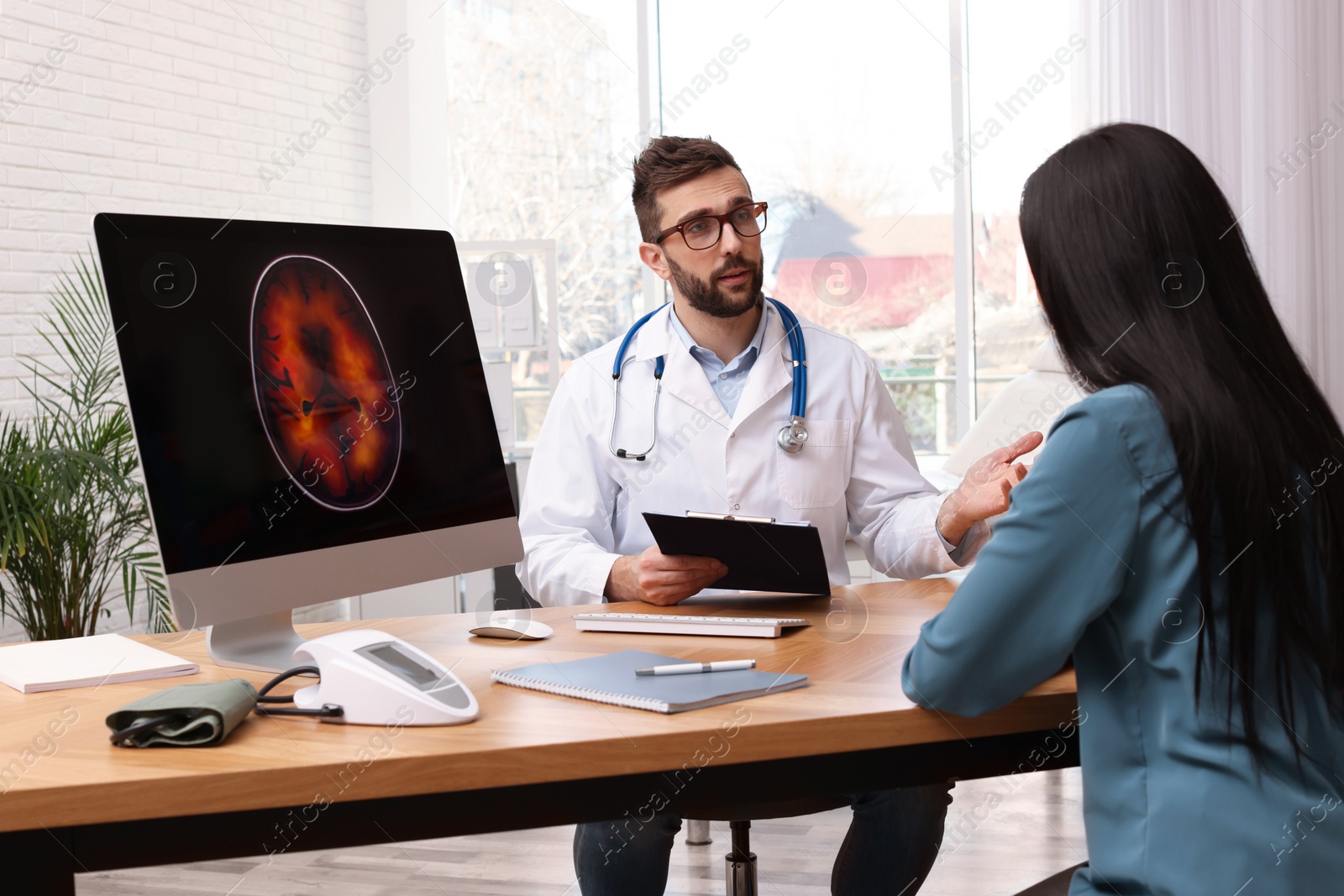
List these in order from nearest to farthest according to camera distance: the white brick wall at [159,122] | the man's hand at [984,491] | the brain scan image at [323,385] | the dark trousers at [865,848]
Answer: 1. the brain scan image at [323,385]
2. the man's hand at [984,491]
3. the dark trousers at [865,848]
4. the white brick wall at [159,122]

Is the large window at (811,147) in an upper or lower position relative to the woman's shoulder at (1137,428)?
upper

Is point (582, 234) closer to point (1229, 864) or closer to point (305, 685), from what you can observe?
point (305, 685)

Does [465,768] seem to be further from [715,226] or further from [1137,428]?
[715,226]

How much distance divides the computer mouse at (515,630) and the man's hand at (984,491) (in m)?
0.64

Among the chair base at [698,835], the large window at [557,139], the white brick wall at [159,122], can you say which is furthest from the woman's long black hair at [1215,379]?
the large window at [557,139]

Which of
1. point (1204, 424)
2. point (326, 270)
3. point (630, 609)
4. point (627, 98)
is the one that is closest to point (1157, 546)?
point (1204, 424)

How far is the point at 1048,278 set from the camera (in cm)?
110

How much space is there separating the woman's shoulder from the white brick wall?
10.6 ft

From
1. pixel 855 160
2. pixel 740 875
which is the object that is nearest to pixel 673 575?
pixel 740 875

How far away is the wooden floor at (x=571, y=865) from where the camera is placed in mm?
2609

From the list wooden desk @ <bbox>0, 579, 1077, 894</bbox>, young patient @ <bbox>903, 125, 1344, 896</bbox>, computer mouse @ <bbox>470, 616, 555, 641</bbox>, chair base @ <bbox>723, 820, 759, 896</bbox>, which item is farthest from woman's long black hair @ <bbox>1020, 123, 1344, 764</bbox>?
chair base @ <bbox>723, 820, 759, 896</bbox>

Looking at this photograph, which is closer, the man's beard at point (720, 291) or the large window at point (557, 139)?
the man's beard at point (720, 291)

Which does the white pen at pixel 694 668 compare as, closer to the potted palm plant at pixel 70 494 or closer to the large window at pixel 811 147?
the potted palm plant at pixel 70 494

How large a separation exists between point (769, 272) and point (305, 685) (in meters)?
4.70
